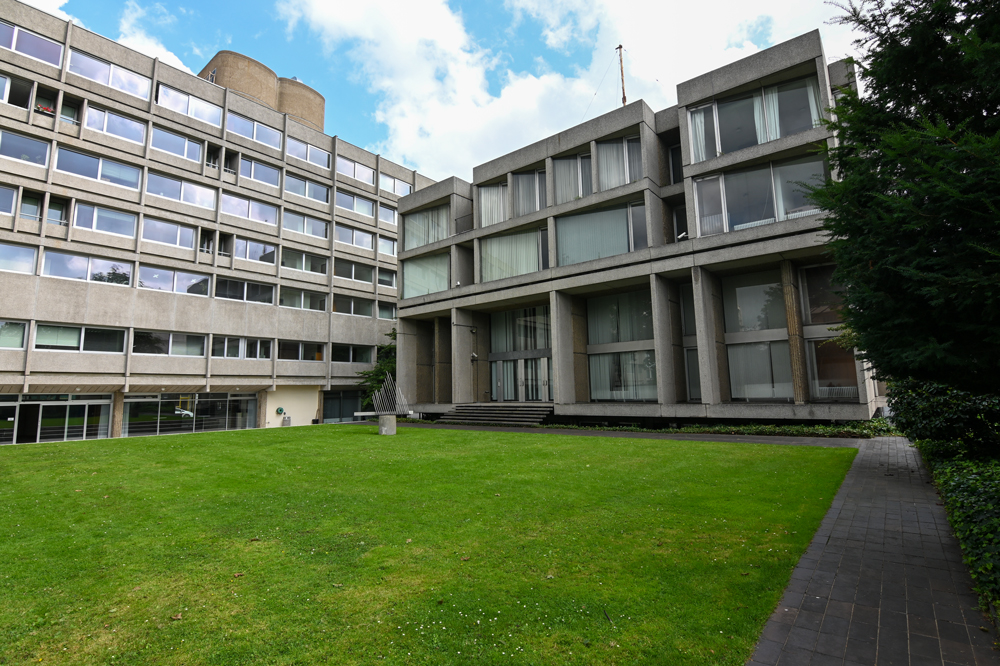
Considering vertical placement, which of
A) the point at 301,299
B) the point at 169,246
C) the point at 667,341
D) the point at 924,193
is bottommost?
the point at 924,193

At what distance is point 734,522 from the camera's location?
674cm

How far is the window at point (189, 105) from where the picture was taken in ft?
104

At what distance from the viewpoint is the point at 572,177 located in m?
27.6

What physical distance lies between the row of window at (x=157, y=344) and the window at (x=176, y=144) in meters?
11.5

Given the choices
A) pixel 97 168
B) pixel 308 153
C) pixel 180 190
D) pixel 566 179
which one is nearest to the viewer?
pixel 566 179

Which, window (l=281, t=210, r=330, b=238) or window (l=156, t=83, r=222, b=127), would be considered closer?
window (l=156, t=83, r=222, b=127)

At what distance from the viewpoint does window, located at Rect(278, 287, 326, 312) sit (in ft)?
121

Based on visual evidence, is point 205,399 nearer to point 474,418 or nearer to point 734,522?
point 474,418

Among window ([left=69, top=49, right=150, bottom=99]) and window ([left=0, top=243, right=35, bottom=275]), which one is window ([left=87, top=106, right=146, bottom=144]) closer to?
window ([left=69, top=49, right=150, bottom=99])

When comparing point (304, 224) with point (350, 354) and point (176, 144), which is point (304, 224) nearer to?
point (176, 144)

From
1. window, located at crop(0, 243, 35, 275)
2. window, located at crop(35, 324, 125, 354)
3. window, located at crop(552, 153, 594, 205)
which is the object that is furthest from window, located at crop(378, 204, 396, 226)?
window, located at crop(0, 243, 35, 275)

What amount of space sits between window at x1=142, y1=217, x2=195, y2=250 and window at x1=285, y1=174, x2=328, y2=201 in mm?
8005

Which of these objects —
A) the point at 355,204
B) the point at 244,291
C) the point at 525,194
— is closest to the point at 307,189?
the point at 355,204

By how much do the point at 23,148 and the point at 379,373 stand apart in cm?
2292
